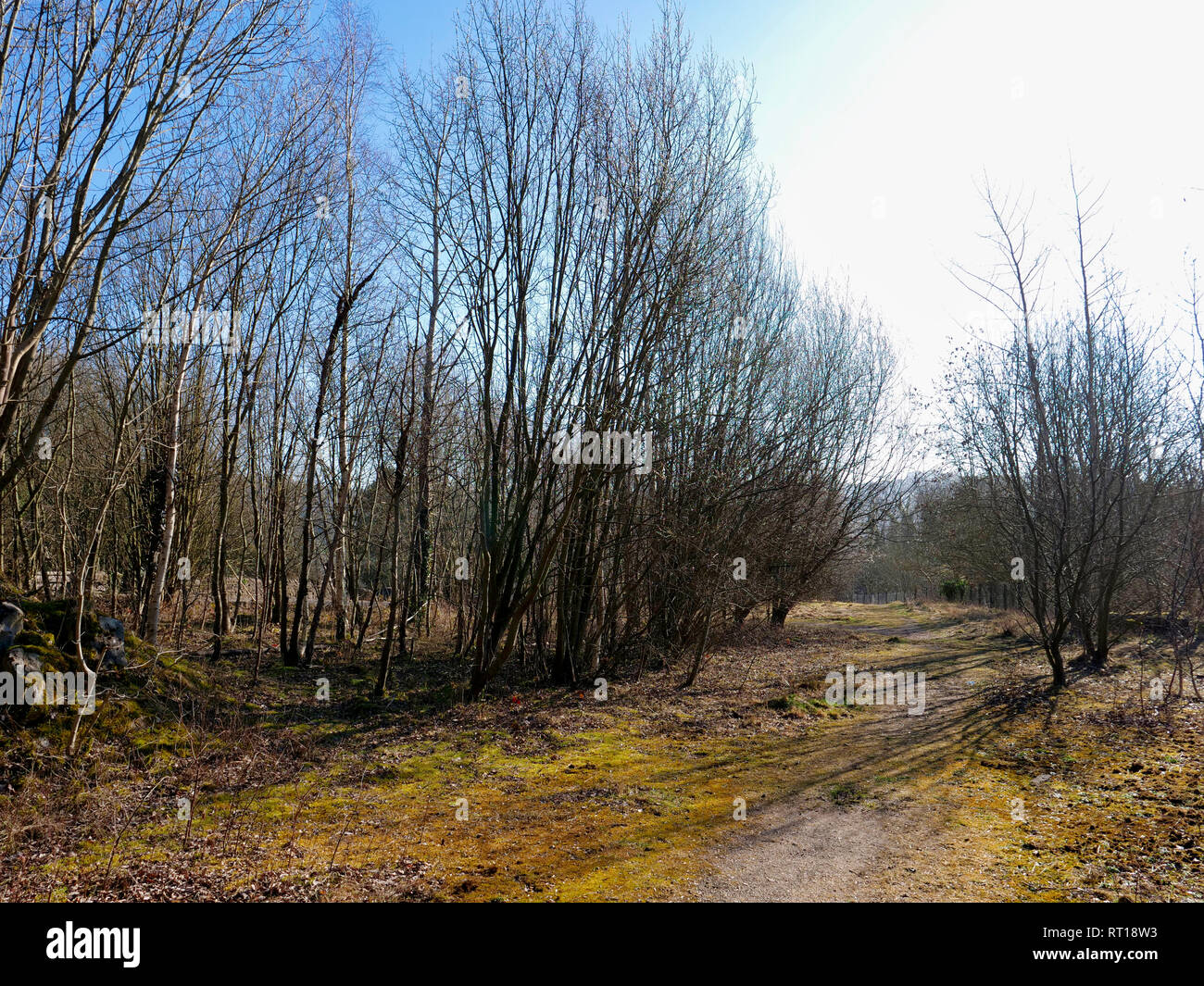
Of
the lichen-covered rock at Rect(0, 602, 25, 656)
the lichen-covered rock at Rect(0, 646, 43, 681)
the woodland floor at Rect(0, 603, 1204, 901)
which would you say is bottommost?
the woodland floor at Rect(0, 603, 1204, 901)

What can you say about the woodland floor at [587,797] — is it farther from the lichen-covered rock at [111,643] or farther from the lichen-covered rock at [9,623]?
the lichen-covered rock at [9,623]

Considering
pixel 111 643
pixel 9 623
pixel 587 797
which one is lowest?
pixel 587 797

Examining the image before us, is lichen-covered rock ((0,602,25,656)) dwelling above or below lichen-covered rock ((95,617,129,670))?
above

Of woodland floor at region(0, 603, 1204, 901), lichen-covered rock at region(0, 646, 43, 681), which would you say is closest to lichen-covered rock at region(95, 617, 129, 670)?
woodland floor at region(0, 603, 1204, 901)

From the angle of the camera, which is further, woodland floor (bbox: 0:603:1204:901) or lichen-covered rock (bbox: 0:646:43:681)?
lichen-covered rock (bbox: 0:646:43:681)

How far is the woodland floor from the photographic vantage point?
417 cm

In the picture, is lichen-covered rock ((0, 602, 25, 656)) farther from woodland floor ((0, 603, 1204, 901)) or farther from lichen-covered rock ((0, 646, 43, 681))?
A: woodland floor ((0, 603, 1204, 901))

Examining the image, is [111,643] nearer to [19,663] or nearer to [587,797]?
[19,663]

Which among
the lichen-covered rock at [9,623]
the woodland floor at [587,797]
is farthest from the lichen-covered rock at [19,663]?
the woodland floor at [587,797]

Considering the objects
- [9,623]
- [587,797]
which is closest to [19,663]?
[9,623]

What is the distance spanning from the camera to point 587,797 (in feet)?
19.1

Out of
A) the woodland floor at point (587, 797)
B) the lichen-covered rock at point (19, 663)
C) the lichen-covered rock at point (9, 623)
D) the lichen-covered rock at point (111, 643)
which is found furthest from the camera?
the lichen-covered rock at point (111, 643)

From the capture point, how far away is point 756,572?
494 inches

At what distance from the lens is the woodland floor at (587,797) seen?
4172 mm
